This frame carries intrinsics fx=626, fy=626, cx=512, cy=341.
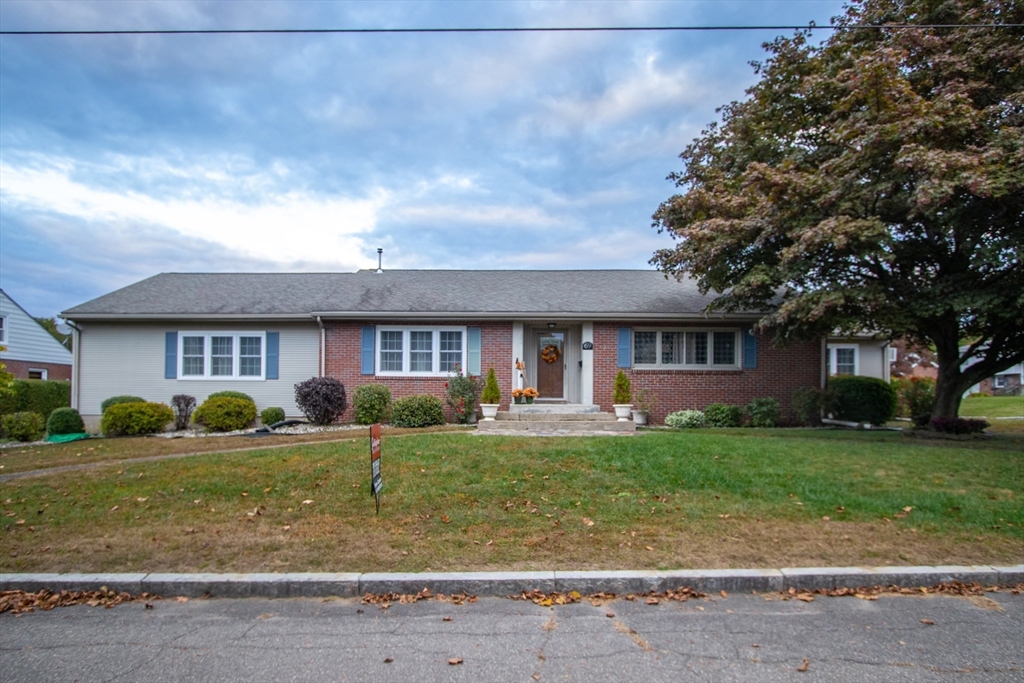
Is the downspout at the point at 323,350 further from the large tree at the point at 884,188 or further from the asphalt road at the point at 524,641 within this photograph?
the asphalt road at the point at 524,641

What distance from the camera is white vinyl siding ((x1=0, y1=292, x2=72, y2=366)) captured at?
90.5 ft

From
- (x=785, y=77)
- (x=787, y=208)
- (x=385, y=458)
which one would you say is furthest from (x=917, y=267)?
(x=385, y=458)

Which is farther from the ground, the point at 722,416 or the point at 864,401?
the point at 864,401

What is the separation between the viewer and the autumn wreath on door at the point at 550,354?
17172 millimetres

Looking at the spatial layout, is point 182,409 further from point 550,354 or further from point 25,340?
point 25,340

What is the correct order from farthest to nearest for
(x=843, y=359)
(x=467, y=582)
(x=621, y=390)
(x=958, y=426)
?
(x=843, y=359), (x=621, y=390), (x=958, y=426), (x=467, y=582)

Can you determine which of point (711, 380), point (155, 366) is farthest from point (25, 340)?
point (711, 380)

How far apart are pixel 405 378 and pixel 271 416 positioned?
3390 mm

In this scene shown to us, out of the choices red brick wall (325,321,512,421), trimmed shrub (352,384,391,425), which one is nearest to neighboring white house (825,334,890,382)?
red brick wall (325,321,512,421)

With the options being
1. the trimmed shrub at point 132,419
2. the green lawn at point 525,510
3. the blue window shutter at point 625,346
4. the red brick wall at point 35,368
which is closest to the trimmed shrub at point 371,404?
the trimmed shrub at point 132,419

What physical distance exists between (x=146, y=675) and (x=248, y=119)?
39.9 ft

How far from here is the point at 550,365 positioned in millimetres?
17250

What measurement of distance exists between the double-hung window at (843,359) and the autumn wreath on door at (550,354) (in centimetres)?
914

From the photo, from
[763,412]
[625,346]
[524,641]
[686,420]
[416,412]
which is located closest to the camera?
[524,641]
